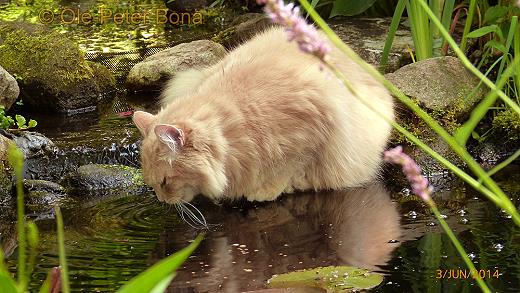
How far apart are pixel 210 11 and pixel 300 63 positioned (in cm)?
379

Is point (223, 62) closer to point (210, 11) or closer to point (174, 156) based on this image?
point (174, 156)

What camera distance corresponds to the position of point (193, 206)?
172 inches

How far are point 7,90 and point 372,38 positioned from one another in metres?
2.65

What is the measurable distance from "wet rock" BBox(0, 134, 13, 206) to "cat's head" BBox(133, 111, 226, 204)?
3.04 feet

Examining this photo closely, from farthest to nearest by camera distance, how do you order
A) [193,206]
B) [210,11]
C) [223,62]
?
[210,11], [223,62], [193,206]

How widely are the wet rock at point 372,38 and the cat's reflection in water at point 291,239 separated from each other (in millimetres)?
1550

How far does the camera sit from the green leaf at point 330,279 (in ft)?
11.4

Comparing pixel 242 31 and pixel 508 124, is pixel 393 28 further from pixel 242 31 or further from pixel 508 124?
pixel 242 31

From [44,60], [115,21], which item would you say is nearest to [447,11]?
[44,60]

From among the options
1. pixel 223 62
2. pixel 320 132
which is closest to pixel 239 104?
pixel 320 132

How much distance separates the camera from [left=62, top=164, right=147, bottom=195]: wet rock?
492 cm

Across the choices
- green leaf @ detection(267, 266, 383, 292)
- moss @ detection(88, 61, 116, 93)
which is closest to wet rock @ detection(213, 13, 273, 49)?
moss @ detection(88, 61, 116, 93)

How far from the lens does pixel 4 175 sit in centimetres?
475

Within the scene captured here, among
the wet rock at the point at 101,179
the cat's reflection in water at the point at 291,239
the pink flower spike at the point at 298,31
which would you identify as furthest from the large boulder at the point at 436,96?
the pink flower spike at the point at 298,31
